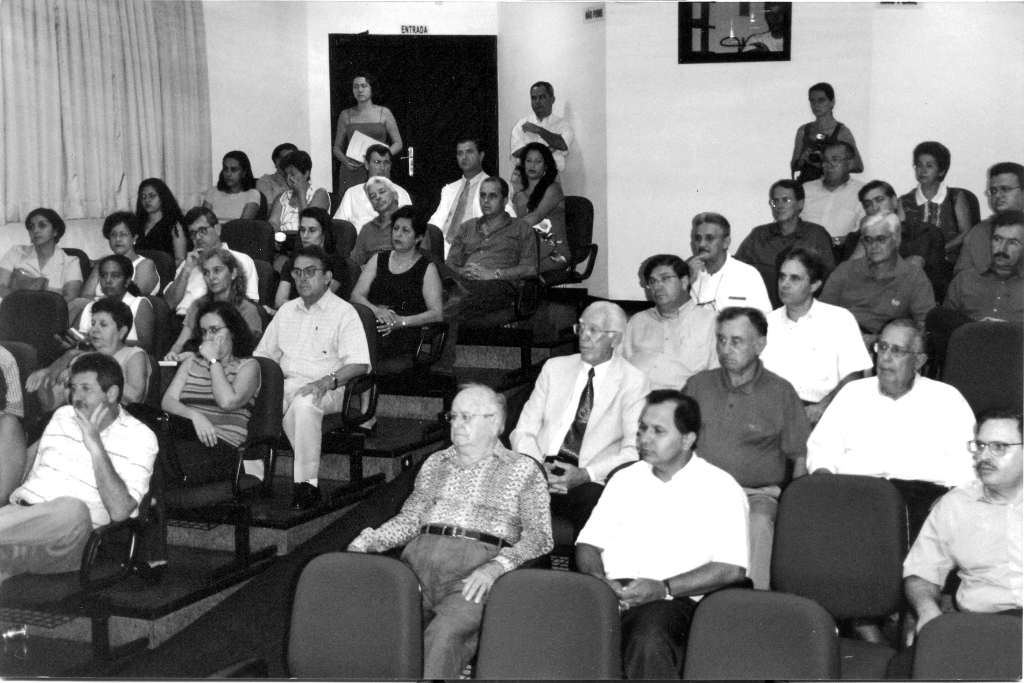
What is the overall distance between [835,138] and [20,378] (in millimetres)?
3836

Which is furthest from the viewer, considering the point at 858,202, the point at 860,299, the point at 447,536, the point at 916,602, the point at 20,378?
the point at 858,202

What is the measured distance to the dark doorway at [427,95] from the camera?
5.78 metres

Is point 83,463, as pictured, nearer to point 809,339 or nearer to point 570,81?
point 809,339

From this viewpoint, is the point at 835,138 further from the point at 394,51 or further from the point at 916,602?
the point at 916,602

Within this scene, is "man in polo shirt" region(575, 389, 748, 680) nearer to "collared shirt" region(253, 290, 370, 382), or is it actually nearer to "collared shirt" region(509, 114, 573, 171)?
"collared shirt" region(253, 290, 370, 382)

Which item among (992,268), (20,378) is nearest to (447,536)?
(20,378)

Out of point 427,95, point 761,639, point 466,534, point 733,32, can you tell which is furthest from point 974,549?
point 427,95

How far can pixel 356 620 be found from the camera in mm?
2645

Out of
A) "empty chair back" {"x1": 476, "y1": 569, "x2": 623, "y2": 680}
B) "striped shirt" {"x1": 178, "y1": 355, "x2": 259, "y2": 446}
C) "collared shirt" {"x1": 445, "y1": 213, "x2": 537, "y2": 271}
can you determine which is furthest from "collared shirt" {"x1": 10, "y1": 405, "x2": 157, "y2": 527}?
"collared shirt" {"x1": 445, "y1": 213, "x2": 537, "y2": 271}

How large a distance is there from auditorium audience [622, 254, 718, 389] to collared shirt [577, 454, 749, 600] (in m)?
1.02

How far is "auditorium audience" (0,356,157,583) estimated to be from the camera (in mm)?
3297

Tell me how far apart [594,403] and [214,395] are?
1.35 meters

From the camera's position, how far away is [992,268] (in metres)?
4.05

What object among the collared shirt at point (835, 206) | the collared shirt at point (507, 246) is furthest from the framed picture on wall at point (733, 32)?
the collared shirt at point (507, 246)
